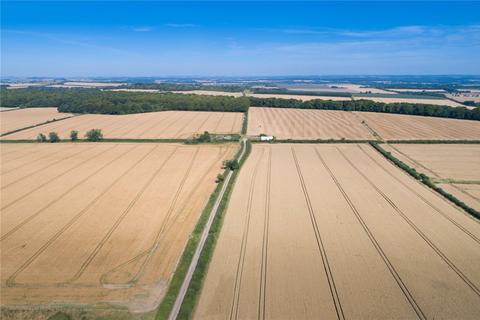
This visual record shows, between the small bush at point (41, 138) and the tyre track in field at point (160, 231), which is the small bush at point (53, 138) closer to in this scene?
the small bush at point (41, 138)

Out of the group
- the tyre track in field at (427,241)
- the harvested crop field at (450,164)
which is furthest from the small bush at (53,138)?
the harvested crop field at (450,164)

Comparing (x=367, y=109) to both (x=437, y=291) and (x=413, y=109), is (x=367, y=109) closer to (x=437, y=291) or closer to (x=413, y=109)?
(x=413, y=109)

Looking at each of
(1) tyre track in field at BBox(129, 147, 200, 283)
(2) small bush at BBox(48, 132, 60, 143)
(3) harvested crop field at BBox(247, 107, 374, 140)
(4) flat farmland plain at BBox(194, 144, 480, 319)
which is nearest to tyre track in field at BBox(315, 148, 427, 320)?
(4) flat farmland plain at BBox(194, 144, 480, 319)

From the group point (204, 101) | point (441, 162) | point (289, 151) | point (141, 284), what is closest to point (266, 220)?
point (141, 284)

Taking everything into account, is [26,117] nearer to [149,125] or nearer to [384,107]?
[149,125]

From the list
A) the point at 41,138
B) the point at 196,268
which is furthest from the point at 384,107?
the point at 41,138
